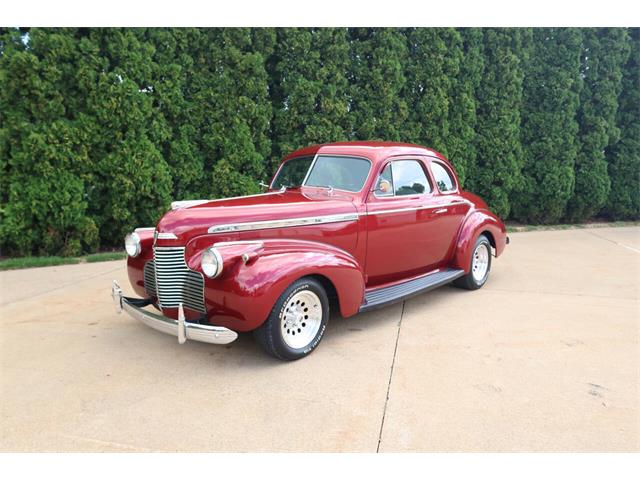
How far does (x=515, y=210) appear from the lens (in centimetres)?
1065

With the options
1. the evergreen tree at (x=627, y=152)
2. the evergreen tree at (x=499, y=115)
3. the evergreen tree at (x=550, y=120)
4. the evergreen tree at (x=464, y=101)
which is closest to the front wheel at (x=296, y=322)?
the evergreen tree at (x=464, y=101)

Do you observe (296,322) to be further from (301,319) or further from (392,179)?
(392,179)

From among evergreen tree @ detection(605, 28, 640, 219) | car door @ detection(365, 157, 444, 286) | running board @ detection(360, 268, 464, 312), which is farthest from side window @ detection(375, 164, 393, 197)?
evergreen tree @ detection(605, 28, 640, 219)

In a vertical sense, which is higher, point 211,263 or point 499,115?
point 499,115

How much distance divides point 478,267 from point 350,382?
10.5 ft

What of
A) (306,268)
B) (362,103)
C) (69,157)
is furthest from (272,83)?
(306,268)

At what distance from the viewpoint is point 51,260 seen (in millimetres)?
6848

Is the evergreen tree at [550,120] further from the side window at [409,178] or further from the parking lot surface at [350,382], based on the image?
the side window at [409,178]

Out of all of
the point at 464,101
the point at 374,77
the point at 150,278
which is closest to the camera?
the point at 150,278

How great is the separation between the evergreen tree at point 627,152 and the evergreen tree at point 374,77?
624 cm

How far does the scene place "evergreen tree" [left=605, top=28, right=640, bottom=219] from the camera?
35.8ft

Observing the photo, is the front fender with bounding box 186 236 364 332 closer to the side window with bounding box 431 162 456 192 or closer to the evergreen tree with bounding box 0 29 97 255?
the side window with bounding box 431 162 456 192

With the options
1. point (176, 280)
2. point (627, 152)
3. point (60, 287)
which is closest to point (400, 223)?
point (176, 280)

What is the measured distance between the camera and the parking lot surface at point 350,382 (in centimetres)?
267
